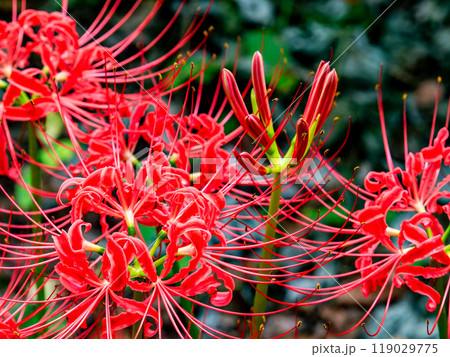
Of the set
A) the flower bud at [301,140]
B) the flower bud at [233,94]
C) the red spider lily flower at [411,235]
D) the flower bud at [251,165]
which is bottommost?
the red spider lily flower at [411,235]

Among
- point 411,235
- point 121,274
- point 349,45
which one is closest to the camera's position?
point 121,274

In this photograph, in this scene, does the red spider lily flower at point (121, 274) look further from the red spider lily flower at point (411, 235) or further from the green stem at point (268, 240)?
the red spider lily flower at point (411, 235)

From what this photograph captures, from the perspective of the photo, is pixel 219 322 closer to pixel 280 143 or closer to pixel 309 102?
pixel 280 143

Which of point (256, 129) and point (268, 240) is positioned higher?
point (256, 129)

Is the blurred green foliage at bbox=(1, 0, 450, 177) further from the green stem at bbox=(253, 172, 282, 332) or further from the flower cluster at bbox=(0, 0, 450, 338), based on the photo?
the green stem at bbox=(253, 172, 282, 332)

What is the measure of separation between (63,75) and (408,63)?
82 centimetres

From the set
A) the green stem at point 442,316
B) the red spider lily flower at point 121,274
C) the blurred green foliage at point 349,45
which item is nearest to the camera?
the red spider lily flower at point 121,274

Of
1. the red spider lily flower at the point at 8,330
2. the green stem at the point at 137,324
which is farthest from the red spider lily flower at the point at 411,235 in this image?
the red spider lily flower at the point at 8,330

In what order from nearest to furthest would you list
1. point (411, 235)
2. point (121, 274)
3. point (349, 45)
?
point (121, 274) < point (411, 235) < point (349, 45)

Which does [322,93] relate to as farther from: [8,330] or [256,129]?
[8,330]

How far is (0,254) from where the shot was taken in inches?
28.9

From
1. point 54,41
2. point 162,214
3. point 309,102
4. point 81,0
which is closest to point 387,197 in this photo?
point 309,102

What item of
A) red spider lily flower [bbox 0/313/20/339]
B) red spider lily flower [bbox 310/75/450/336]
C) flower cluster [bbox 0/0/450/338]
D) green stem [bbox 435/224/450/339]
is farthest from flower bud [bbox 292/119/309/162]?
red spider lily flower [bbox 0/313/20/339]

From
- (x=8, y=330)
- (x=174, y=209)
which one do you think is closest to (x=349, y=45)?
(x=174, y=209)
